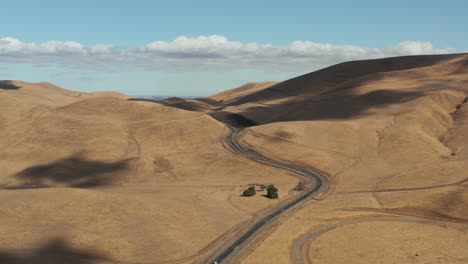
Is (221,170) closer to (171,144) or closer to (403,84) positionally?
(171,144)

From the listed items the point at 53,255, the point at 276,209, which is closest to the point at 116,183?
the point at 276,209

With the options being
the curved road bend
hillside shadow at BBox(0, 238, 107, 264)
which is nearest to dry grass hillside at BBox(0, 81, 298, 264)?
hillside shadow at BBox(0, 238, 107, 264)

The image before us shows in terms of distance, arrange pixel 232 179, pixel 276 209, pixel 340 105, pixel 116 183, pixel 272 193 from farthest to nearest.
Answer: pixel 340 105 < pixel 232 179 < pixel 116 183 < pixel 272 193 < pixel 276 209

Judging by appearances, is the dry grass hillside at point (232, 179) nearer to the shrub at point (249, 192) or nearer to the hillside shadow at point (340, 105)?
the hillside shadow at point (340, 105)

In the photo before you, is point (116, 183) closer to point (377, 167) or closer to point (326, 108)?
point (377, 167)

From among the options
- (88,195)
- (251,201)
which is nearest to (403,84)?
Answer: (251,201)

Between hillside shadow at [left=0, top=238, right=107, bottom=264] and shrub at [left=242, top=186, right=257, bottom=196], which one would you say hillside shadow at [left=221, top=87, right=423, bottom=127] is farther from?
hillside shadow at [left=0, top=238, right=107, bottom=264]
